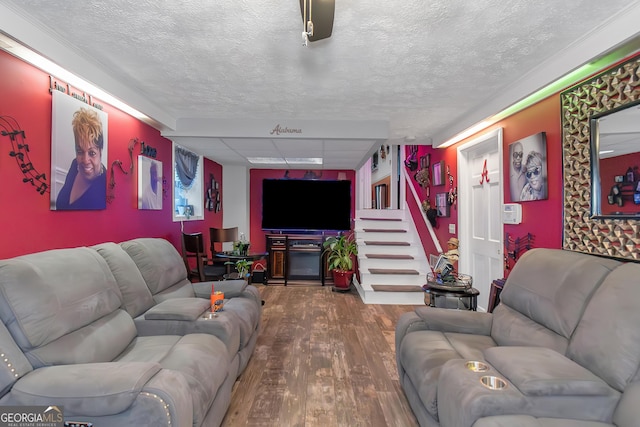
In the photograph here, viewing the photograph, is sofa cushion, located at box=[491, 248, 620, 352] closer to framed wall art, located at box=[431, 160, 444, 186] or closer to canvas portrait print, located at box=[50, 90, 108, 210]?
framed wall art, located at box=[431, 160, 444, 186]

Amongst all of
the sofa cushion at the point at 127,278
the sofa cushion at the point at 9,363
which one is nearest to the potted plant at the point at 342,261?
the sofa cushion at the point at 127,278

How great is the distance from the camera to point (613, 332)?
1.43 metres

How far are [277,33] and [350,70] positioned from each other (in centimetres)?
71

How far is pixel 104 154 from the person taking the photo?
2756mm

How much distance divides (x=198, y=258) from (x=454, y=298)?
9.50ft

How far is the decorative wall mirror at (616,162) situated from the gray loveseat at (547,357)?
404 mm

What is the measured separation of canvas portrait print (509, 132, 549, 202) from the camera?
2666 millimetres

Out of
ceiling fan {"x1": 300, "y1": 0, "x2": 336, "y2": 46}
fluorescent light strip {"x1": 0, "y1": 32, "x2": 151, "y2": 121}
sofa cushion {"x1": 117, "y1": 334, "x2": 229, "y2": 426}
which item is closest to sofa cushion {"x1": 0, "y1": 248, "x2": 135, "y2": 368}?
sofa cushion {"x1": 117, "y1": 334, "x2": 229, "y2": 426}

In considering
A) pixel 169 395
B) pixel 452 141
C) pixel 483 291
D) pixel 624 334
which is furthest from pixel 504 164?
pixel 169 395

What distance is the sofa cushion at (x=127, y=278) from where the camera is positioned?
2.24 metres

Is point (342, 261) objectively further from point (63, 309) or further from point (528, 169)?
point (63, 309)

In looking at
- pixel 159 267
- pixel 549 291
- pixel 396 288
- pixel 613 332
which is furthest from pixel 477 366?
pixel 396 288

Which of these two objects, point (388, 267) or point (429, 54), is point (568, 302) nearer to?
point (429, 54)

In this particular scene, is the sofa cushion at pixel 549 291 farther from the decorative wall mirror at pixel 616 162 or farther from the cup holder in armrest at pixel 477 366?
the cup holder in armrest at pixel 477 366
